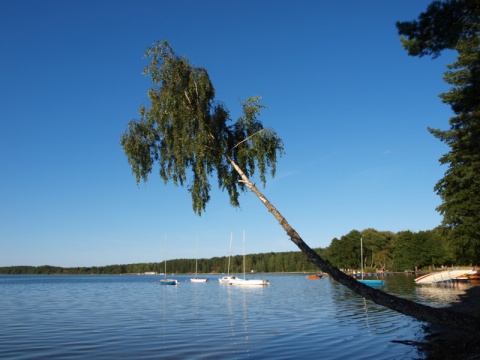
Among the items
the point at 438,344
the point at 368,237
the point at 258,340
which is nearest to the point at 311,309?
the point at 258,340

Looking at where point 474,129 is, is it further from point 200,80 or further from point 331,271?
point 200,80

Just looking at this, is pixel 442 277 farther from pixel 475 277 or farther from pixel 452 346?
pixel 452 346

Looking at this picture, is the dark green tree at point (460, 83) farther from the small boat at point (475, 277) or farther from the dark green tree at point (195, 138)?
the small boat at point (475, 277)

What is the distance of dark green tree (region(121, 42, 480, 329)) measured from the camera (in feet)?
55.7

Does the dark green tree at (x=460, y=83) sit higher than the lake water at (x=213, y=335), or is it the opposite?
the dark green tree at (x=460, y=83)

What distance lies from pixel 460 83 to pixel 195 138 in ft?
57.8

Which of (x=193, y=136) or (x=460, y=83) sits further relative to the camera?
(x=460, y=83)

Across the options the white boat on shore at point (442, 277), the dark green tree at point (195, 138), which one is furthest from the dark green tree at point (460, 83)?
the white boat on shore at point (442, 277)

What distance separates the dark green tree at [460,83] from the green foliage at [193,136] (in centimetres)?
707

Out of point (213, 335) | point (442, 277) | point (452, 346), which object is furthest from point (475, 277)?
point (452, 346)

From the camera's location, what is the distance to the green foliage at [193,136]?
17062 millimetres

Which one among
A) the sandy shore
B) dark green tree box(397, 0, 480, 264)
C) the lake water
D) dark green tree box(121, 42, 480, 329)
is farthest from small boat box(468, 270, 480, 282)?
dark green tree box(121, 42, 480, 329)

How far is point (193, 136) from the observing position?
1703 centimetres

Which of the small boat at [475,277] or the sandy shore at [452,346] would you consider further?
the small boat at [475,277]
